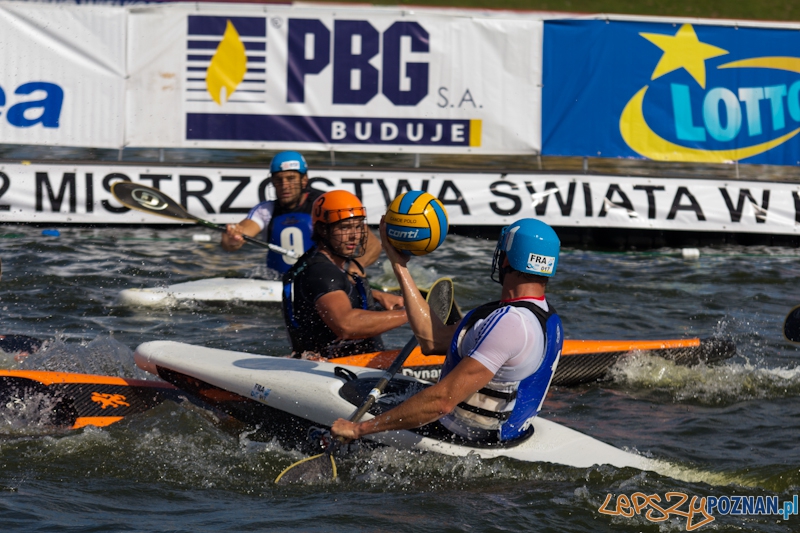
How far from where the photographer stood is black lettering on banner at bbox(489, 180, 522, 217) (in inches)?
453

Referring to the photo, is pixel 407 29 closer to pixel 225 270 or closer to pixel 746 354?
pixel 225 270

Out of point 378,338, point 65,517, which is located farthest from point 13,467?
point 378,338

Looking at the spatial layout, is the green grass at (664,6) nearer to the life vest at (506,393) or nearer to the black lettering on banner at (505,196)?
the black lettering on banner at (505,196)

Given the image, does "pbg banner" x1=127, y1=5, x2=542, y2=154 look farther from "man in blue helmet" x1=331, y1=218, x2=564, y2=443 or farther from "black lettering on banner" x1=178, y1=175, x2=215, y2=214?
"man in blue helmet" x1=331, y1=218, x2=564, y2=443

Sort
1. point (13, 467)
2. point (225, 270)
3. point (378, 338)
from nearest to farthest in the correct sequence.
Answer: point (13, 467)
point (378, 338)
point (225, 270)

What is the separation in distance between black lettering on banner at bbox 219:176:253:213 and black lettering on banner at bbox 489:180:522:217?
299cm

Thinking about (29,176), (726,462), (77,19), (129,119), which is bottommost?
(726,462)

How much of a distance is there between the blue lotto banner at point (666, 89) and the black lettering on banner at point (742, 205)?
0.45 m

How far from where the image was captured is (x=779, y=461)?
17.8 feet

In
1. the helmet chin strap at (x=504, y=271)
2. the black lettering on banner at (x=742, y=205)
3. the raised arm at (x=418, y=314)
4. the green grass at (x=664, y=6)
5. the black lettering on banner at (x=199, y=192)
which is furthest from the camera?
the green grass at (x=664, y=6)

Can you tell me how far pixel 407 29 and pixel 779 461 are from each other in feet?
23.7

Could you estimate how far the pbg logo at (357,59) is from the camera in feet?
36.1

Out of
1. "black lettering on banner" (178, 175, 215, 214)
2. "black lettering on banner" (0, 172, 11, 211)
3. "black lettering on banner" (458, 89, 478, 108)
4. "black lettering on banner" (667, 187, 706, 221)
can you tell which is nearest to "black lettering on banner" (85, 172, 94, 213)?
"black lettering on banner" (0, 172, 11, 211)

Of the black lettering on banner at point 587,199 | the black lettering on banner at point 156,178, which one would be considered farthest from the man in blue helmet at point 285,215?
the black lettering on banner at point 587,199
